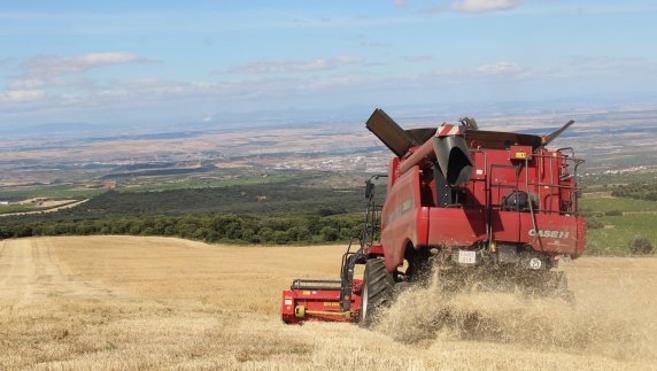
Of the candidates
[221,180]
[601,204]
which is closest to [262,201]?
[221,180]

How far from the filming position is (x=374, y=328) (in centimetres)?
1044

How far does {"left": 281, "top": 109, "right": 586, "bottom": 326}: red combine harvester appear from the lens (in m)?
9.16

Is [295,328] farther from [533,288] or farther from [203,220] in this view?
[203,220]

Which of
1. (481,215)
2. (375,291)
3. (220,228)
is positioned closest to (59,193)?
(220,228)

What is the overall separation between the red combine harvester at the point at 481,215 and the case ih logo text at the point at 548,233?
1cm

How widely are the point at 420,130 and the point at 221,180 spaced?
341ft

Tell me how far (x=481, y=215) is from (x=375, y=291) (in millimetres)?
2133

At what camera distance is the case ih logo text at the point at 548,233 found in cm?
930

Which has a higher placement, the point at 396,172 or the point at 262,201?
the point at 396,172

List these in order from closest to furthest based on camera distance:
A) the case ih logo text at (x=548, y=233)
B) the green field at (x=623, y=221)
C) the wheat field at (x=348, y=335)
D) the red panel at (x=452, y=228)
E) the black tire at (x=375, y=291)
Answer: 1. the wheat field at (x=348, y=335)
2. the red panel at (x=452, y=228)
3. the case ih logo text at (x=548, y=233)
4. the black tire at (x=375, y=291)
5. the green field at (x=623, y=221)

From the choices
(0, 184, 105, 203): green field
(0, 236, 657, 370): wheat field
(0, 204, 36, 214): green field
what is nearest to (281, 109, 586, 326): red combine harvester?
(0, 236, 657, 370): wheat field

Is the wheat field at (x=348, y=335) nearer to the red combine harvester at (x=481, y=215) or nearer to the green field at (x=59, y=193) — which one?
the red combine harvester at (x=481, y=215)

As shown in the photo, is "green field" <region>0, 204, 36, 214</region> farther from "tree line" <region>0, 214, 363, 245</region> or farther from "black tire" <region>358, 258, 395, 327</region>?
"black tire" <region>358, 258, 395, 327</region>

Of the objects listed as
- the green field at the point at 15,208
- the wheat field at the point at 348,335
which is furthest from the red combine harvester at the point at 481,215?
the green field at the point at 15,208
